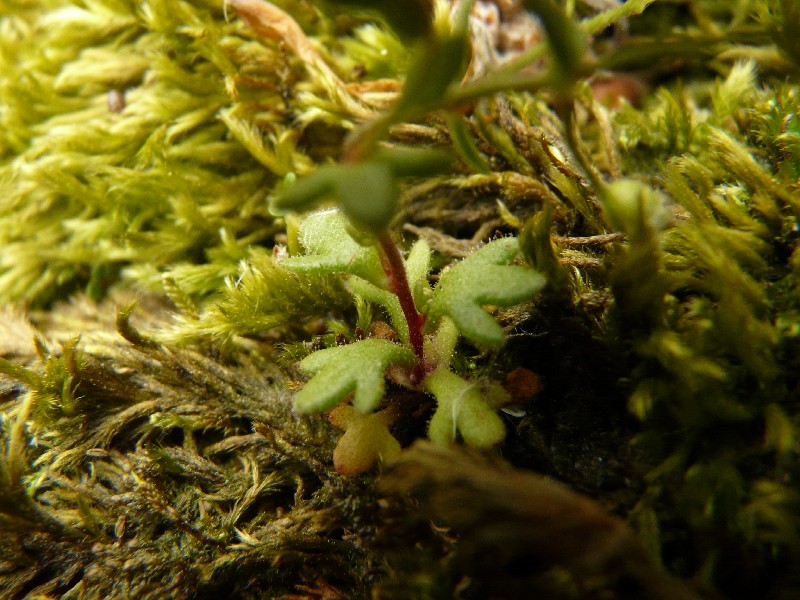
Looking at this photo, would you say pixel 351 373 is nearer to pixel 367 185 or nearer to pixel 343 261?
pixel 343 261

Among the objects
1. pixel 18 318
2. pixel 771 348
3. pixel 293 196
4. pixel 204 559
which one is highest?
pixel 293 196

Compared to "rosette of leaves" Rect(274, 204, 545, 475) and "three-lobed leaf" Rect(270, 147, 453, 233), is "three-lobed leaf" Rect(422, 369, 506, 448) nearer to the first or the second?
"rosette of leaves" Rect(274, 204, 545, 475)

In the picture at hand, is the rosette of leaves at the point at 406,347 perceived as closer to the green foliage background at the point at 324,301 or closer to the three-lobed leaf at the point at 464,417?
the three-lobed leaf at the point at 464,417

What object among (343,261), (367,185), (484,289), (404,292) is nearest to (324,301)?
(343,261)

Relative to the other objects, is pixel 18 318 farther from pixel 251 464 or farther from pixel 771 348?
pixel 771 348

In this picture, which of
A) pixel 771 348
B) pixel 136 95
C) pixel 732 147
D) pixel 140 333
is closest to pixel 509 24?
pixel 732 147

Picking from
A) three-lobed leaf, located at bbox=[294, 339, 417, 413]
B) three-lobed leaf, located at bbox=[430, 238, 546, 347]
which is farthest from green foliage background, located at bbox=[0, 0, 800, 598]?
three-lobed leaf, located at bbox=[294, 339, 417, 413]
